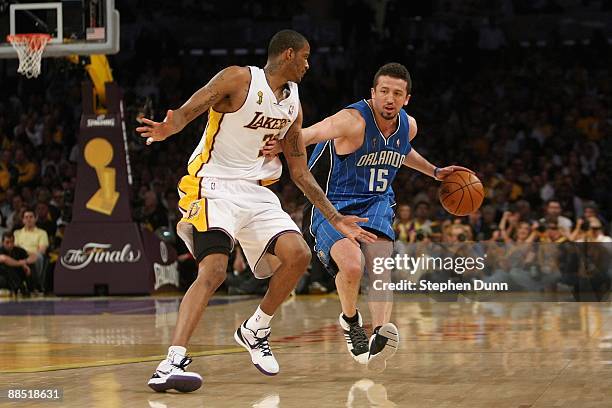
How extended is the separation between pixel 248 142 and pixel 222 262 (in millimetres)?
680

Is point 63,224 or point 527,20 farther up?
point 527,20

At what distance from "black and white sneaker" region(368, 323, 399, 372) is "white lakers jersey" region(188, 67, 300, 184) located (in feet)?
3.54

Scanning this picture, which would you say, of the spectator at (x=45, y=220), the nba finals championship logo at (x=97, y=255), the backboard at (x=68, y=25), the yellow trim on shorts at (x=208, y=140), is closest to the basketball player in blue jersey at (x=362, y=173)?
the yellow trim on shorts at (x=208, y=140)

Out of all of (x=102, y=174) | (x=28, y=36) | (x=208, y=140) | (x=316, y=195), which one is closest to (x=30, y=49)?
(x=28, y=36)

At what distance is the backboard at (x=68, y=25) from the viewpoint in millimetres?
11750

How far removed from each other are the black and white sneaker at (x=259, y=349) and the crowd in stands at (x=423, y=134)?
7082 millimetres

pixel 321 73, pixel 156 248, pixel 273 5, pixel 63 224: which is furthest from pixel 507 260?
pixel 273 5

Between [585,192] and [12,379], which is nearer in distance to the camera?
[12,379]

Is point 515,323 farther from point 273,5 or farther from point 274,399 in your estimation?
point 273,5

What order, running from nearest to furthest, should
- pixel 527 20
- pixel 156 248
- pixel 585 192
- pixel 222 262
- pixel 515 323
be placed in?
pixel 222 262 < pixel 515 323 < pixel 156 248 < pixel 585 192 < pixel 527 20

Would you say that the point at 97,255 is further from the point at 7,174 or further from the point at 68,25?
the point at 7,174

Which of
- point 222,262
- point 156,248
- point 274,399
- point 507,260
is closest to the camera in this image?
point 274,399

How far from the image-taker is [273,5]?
21.3 meters

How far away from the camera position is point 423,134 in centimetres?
→ 1844
